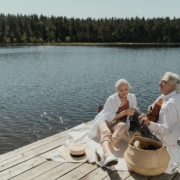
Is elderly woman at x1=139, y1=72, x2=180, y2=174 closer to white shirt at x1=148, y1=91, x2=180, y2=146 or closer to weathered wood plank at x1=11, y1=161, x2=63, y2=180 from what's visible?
white shirt at x1=148, y1=91, x2=180, y2=146

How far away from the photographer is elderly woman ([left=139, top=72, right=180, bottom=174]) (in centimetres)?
467

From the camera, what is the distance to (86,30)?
12694 centimetres

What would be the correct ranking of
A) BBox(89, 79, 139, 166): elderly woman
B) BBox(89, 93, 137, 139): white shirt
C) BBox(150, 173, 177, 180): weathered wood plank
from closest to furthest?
BBox(150, 173, 177, 180): weathered wood plank → BBox(89, 79, 139, 166): elderly woman → BBox(89, 93, 137, 139): white shirt

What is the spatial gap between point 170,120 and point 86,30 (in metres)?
126

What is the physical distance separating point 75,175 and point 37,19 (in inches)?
5669

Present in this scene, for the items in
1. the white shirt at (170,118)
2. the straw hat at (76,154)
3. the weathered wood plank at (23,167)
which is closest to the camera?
the weathered wood plank at (23,167)

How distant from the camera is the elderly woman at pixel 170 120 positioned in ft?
15.3

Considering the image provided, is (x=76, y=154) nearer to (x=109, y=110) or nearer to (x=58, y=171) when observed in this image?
(x=58, y=171)

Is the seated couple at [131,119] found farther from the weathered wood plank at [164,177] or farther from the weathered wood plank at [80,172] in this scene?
the weathered wood plank at [164,177]

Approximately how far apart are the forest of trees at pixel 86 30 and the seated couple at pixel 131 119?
116912mm

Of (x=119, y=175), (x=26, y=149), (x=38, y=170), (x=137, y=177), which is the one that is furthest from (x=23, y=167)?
(x=137, y=177)

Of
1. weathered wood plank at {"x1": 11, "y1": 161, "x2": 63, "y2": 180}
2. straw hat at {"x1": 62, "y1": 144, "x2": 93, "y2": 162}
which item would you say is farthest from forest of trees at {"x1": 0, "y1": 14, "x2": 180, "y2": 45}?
weathered wood plank at {"x1": 11, "y1": 161, "x2": 63, "y2": 180}

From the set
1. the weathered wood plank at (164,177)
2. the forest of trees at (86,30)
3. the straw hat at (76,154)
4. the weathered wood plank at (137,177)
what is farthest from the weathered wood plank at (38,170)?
the forest of trees at (86,30)

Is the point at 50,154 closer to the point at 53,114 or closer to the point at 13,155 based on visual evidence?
the point at 13,155
